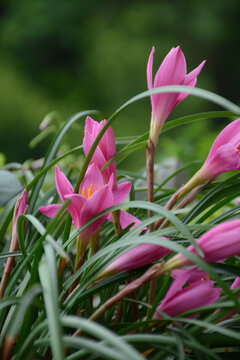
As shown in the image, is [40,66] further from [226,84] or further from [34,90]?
[226,84]

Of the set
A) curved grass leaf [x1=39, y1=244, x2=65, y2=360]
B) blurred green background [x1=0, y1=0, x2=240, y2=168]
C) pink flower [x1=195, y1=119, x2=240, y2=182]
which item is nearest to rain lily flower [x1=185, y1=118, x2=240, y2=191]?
pink flower [x1=195, y1=119, x2=240, y2=182]

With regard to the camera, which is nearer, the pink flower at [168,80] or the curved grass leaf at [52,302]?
the curved grass leaf at [52,302]

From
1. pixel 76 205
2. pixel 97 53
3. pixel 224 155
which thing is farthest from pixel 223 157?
pixel 97 53

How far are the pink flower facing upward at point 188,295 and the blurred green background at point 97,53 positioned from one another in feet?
18.7

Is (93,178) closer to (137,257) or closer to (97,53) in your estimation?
(137,257)

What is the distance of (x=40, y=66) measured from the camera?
24.3ft

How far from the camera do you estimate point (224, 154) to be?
1.10 feet

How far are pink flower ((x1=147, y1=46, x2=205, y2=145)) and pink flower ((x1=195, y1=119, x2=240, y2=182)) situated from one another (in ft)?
0.13

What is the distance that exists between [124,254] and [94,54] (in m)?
6.72

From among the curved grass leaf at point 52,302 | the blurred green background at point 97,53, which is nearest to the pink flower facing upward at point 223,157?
the curved grass leaf at point 52,302

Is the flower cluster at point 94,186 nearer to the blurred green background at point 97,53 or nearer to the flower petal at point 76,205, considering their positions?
the flower petal at point 76,205

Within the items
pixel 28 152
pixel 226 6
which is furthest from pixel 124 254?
pixel 226 6

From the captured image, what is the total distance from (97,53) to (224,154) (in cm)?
663

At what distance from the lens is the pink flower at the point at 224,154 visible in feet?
1.09
